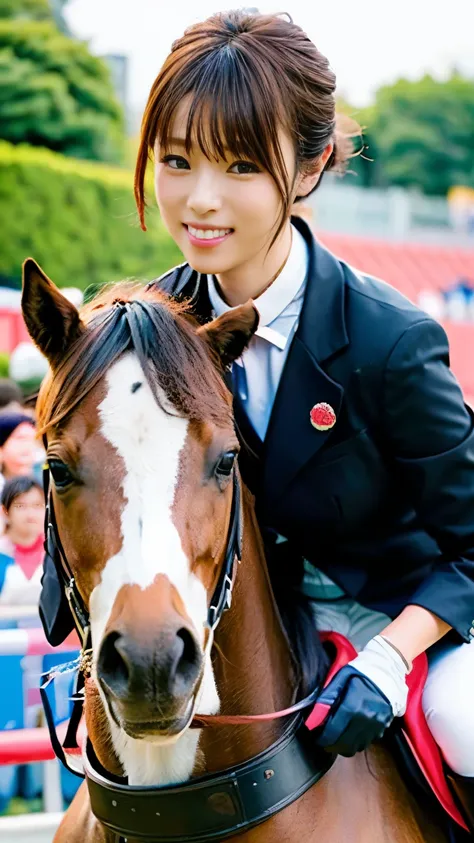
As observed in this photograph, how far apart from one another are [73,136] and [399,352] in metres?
26.1

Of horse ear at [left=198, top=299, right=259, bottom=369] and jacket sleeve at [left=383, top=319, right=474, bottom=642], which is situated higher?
horse ear at [left=198, top=299, right=259, bottom=369]

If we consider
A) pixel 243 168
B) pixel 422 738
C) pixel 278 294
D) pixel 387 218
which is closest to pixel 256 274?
pixel 278 294

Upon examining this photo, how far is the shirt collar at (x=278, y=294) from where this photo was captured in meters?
2.48

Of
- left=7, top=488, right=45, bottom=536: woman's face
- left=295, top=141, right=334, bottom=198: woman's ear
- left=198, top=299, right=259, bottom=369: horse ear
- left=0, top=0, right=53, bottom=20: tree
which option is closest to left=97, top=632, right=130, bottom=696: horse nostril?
left=198, top=299, right=259, bottom=369: horse ear

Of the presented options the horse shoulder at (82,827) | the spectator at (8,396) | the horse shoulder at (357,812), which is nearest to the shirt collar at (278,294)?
the horse shoulder at (357,812)

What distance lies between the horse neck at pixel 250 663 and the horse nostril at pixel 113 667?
0.48 metres

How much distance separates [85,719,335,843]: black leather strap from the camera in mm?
2062

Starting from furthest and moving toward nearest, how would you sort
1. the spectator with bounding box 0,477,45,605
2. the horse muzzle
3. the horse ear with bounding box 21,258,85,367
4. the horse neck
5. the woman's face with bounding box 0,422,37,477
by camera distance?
1. the woman's face with bounding box 0,422,37,477
2. the spectator with bounding box 0,477,45,605
3. the horse neck
4. the horse ear with bounding box 21,258,85,367
5. the horse muzzle

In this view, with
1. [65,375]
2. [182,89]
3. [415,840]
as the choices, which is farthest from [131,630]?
[182,89]

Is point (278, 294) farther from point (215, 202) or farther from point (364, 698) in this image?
point (364, 698)

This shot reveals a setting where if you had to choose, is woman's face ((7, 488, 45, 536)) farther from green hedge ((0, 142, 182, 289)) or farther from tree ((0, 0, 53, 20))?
tree ((0, 0, 53, 20))

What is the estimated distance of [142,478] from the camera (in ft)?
6.04

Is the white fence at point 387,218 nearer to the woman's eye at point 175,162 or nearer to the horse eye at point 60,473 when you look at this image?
the woman's eye at point 175,162

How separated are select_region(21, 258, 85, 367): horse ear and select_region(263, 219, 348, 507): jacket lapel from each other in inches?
21.6
